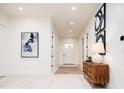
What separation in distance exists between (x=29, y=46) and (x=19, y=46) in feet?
1.53

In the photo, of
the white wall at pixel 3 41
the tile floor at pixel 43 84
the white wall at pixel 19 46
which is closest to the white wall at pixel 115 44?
the tile floor at pixel 43 84

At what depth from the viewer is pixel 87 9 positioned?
21.2ft

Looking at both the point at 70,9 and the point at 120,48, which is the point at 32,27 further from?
the point at 120,48

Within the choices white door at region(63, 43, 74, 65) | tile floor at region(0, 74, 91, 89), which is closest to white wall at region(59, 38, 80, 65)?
white door at region(63, 43, 74, 65)

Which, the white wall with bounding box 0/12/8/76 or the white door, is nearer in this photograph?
the white wall with bounding box 0/12/8/76

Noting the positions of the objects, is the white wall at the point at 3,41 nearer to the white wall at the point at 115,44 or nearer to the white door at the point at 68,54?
the white wall at the point at 115,44

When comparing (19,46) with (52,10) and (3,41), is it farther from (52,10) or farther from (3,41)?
(52,10)

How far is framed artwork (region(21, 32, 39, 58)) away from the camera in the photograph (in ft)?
24.8

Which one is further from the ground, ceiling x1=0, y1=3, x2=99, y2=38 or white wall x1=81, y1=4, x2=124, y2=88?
ceiling x1=0, y1=3, x2=99, y2=38

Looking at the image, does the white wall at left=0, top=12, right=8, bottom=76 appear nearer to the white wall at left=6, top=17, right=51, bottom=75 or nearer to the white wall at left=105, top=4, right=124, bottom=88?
the white wall at left=6, top=17, right=51, bottom=75

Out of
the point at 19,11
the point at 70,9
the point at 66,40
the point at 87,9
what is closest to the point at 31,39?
the point at 19,11

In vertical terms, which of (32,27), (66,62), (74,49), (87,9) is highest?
(87,9)

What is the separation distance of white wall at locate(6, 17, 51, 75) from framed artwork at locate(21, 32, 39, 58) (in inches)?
5.4

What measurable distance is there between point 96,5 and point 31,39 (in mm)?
3265
